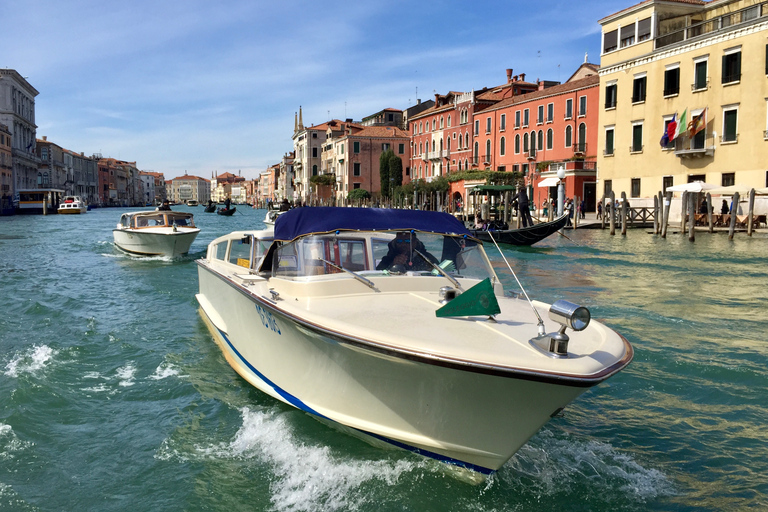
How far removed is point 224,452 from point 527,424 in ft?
7.57

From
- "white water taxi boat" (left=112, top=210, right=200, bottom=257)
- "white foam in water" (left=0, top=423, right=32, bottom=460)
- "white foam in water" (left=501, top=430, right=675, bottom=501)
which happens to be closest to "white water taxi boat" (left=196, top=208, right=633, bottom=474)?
"white foam in water" (left=501, top=430, right=675, bottom=501)

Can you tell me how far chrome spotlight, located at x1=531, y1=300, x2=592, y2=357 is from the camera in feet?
11.3

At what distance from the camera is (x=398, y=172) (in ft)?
197

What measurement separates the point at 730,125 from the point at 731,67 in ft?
7.67

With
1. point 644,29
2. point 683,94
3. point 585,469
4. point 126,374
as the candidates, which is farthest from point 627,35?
point 585,469

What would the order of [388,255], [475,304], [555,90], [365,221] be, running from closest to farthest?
[475,304] → [365,221] → [388,255] → [555,90]

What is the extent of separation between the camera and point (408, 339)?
3660 mm

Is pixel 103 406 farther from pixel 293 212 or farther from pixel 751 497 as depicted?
pixel 751 497

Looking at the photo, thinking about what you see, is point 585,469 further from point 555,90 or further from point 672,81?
point 555,90

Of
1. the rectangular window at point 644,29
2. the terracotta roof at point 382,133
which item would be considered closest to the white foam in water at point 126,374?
the rectangular window at point 644,29

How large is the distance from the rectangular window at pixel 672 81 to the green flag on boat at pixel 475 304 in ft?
93.1

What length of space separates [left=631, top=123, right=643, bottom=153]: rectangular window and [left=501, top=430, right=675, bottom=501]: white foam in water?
28.8 metres

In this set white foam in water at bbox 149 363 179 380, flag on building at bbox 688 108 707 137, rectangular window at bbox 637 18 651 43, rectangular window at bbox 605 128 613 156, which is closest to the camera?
white foam in water at bbox 149 363 179 380

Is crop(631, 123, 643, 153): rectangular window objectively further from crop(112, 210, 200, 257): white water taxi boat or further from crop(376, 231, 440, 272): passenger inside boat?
crop(376, 231, 440, 272): passenger inside boat
